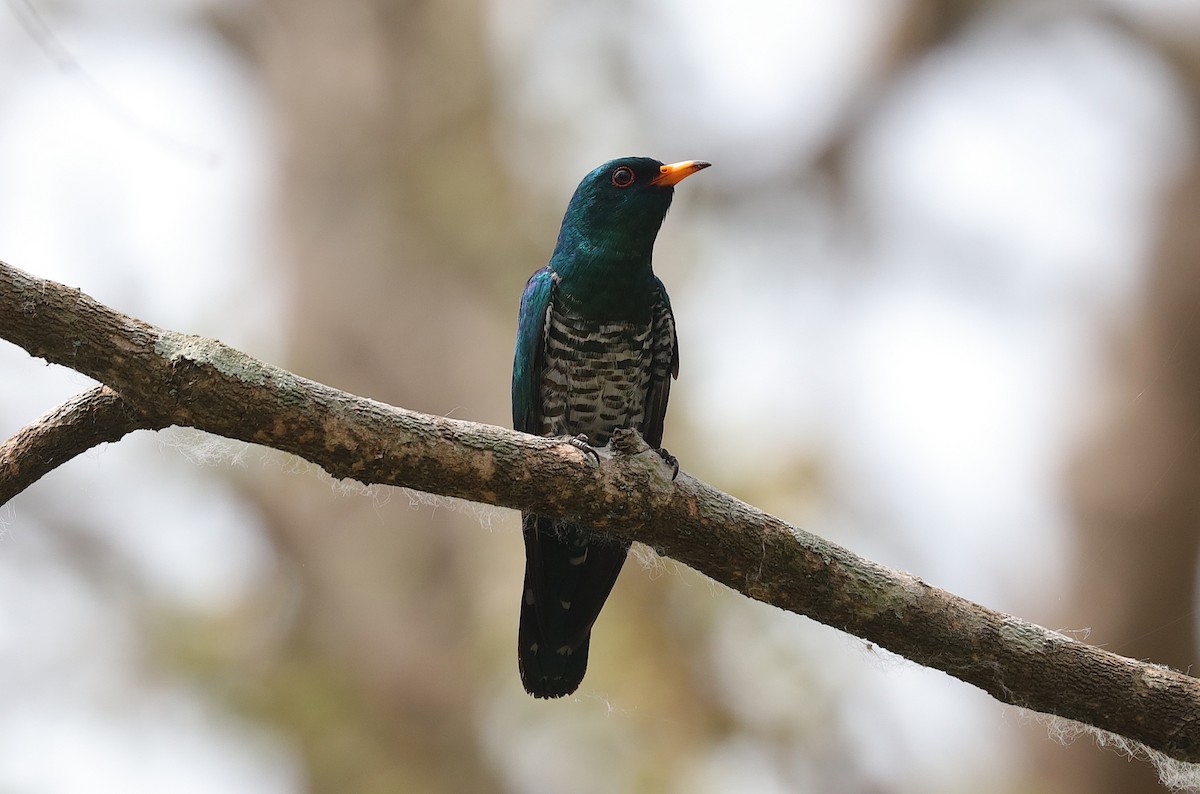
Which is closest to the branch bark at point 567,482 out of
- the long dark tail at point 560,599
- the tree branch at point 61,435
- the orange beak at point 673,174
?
the tree branch at point 61,435

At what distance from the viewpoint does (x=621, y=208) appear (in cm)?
445

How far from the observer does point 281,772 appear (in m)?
7.72

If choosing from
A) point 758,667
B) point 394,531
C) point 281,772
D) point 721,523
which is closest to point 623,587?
point 758,667

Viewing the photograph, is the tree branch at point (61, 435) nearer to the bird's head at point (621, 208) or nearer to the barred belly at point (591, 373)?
the barred belly at point (591, 373)

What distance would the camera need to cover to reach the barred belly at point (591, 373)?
4320mm

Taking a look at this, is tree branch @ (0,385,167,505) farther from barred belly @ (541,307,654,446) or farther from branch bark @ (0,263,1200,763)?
barred belly @ (541,307,654,446)

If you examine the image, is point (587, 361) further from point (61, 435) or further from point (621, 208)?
point (61, 435)

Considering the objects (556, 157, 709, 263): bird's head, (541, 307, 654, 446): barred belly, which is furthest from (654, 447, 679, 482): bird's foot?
(556, 157, 709, 263): bird's head

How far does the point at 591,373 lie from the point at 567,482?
152 centimetres

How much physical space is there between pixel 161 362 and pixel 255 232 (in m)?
7.42

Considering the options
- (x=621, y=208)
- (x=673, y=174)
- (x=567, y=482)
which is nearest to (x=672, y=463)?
(x=567, y=482)

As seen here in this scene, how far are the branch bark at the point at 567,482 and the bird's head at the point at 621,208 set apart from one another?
151cm

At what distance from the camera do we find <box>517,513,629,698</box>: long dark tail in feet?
13.2

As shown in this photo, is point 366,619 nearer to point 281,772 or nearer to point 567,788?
point 281,772
